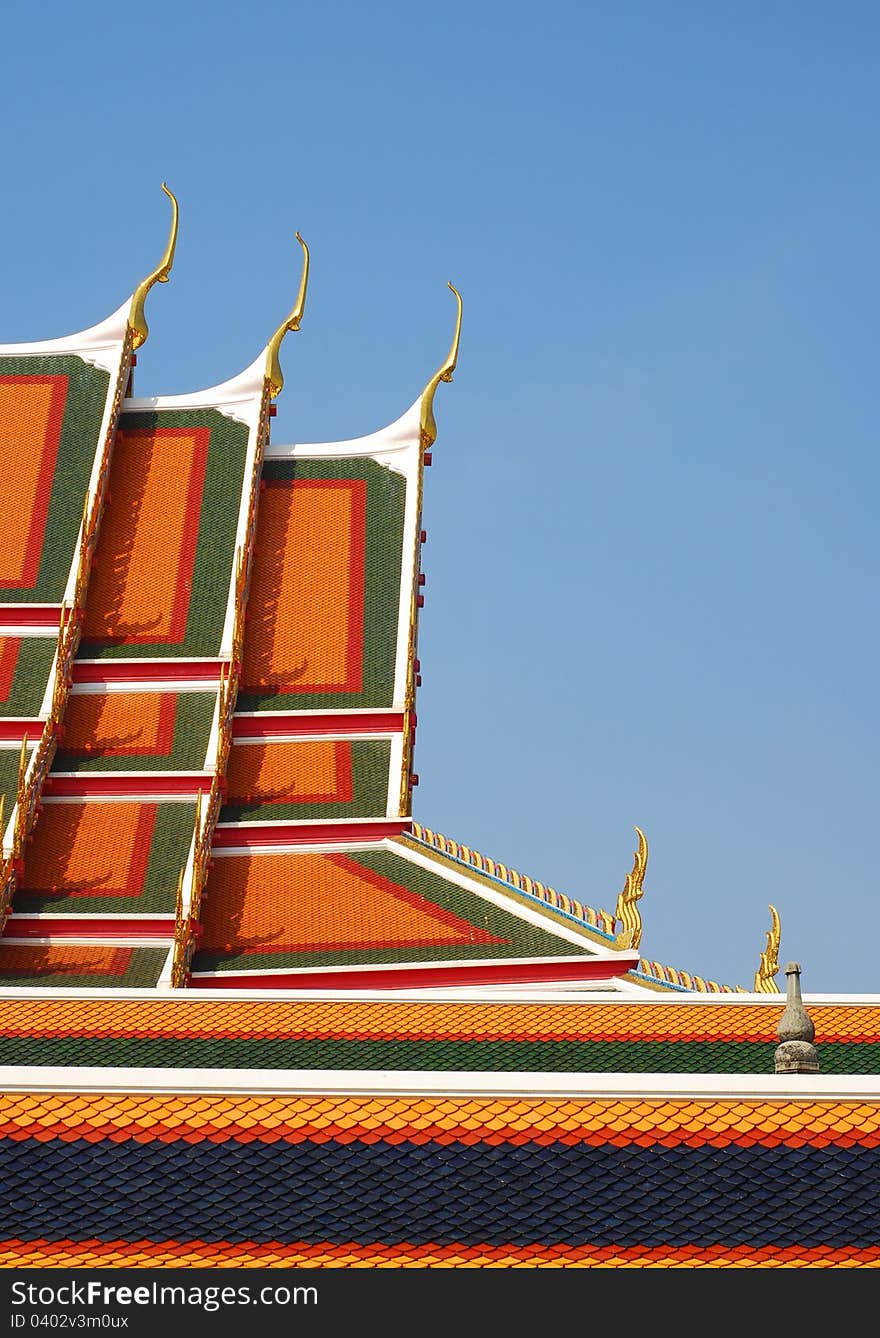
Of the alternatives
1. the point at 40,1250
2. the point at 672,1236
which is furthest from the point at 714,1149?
the point at 40,1250

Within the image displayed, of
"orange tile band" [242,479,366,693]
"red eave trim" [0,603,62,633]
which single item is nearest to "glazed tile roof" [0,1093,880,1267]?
"red eave trim" [0,603,62,633]

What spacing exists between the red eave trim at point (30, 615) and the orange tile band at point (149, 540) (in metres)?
0.91

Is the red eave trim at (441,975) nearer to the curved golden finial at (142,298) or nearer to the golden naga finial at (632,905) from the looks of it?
the golden naga finial at (632,905)

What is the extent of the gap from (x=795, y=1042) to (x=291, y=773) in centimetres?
1701

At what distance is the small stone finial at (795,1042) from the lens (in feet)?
34.7

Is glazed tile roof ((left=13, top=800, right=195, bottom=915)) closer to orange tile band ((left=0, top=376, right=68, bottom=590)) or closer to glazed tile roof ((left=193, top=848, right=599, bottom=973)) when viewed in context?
glazed tile roof ((left=193, top=848, right=599, bottom=973))

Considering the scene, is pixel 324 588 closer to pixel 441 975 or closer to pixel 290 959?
pixel 290 959

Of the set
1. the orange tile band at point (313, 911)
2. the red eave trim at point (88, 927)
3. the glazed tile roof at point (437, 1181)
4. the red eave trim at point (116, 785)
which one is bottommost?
the glazed tile roof at point (437, 1181)

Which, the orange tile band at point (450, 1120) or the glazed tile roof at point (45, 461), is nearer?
the orange tile band at point (450, 1120)

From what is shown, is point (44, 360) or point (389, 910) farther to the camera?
point (44, 360)

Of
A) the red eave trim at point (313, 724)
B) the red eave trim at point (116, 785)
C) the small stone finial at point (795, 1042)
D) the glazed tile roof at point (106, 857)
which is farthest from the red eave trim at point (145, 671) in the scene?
the small stone finial at point (795, 1042)
